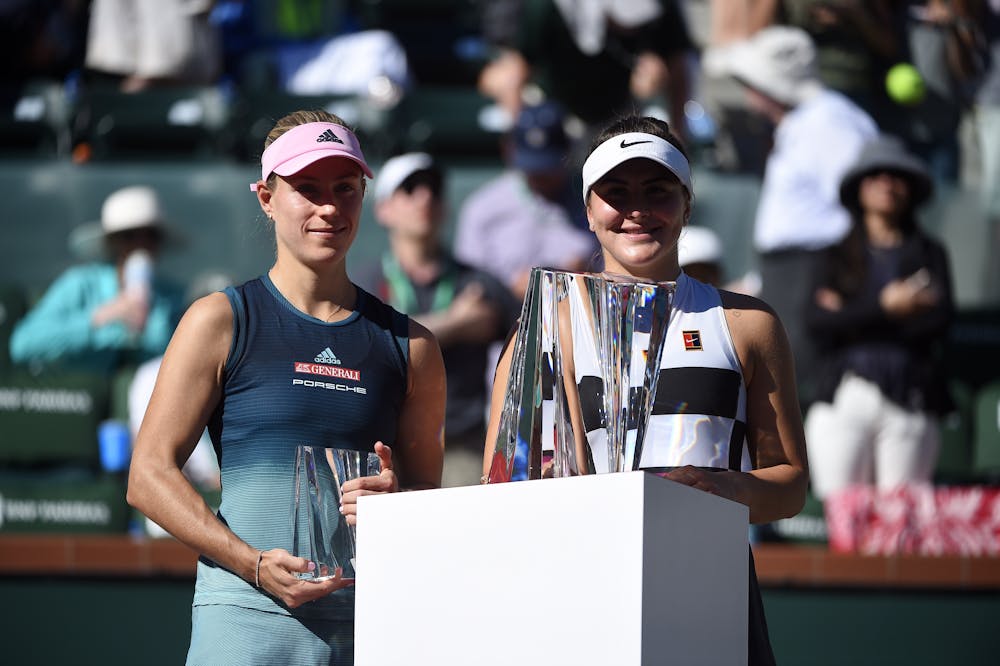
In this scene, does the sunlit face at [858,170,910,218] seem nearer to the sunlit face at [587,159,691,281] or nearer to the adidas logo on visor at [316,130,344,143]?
the sunlit face at [587,159,691,281]

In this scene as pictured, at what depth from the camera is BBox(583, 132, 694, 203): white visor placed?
2.60 m

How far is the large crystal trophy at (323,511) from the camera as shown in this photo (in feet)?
8.21

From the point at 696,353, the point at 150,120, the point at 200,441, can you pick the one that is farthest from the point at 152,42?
the point at 696,353

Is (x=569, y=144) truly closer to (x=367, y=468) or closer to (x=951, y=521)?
(x=951, y=521)

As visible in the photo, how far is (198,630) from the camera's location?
8.67 ft

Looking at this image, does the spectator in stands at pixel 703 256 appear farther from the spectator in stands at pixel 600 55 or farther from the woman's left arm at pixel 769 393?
the woman's left arm at pixel 769 393

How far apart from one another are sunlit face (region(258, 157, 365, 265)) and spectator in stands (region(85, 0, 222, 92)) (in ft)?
16.0

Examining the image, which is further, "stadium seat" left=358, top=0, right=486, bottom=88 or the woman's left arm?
"stadium seat" left=358, top=0, right=486, bottom=88

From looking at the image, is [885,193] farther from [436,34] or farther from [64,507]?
[64,507]

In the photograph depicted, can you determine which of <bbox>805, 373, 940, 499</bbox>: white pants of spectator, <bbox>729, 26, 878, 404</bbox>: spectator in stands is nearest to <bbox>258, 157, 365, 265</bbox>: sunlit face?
<bbox>805, 373, 940, 499</bbox>: white pants of spectator

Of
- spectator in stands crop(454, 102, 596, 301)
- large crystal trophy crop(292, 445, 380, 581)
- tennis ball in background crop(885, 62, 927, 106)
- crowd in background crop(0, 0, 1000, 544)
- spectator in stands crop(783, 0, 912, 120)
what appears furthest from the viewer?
tennis ball in background crop(885, 62, 927, 106)

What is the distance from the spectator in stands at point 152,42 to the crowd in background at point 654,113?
11 mm

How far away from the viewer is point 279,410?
2.64 meters

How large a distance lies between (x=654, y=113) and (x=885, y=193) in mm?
1516
